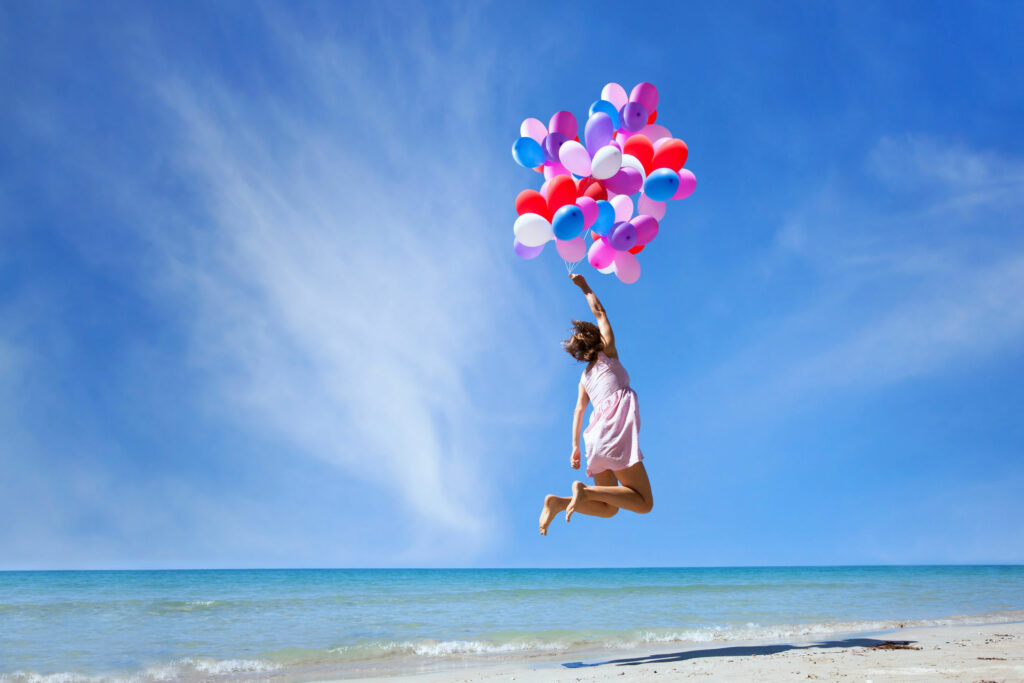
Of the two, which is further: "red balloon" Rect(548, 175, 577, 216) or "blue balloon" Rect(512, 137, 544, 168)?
"blue balloon" Rect(512, 137, 544, 168)

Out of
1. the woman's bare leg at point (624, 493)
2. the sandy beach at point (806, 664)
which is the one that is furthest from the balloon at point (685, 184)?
the sandy beach at point (806, 664)

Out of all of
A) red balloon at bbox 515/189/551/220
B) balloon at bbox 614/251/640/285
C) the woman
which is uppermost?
red balloon at bbox 515/189/551/220

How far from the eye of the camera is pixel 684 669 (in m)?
5.34

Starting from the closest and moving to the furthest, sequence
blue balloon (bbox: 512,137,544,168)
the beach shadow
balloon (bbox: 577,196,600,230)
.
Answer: balloon (bbox: 577,196,600,230)
blue balloon (bbox: 512,137,544,168)
the beach shadow

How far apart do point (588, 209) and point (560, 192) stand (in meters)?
0.32

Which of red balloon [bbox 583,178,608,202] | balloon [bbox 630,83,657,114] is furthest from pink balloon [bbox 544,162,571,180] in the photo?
balloon [bbox 630,83,657,114]

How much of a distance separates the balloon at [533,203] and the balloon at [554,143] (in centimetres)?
46

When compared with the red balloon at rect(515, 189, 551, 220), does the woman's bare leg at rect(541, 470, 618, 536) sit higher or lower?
lower

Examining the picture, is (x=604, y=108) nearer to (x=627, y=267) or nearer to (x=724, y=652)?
(x=627, y=267)

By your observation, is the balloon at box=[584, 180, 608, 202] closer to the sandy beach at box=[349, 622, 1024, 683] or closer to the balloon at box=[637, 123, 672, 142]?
the balloon at box=[637, 123, 672, 142]

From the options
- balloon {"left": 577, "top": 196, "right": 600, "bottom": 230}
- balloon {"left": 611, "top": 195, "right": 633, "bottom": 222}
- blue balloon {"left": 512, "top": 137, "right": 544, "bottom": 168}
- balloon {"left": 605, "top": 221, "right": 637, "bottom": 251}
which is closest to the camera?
balloon {"left": 577, "top": 196, "right": 600, "bottom": 230}

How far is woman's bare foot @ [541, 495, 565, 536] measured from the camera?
4.64 m

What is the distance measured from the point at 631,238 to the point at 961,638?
603cm

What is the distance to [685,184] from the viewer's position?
19.2ft
